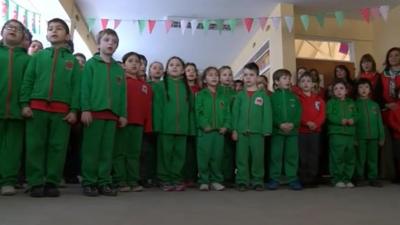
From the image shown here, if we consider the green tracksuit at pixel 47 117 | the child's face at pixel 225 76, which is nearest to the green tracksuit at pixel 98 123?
the green tracksuit at pixel 47 117

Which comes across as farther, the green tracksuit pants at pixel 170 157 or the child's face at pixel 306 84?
the child's face at pixel 306 84

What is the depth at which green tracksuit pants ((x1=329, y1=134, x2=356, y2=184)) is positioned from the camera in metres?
3.44

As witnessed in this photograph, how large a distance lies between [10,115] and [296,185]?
7.16ft

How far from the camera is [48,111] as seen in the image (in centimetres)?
247

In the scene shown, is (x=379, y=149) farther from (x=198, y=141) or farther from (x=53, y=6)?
(x=53, y=6)

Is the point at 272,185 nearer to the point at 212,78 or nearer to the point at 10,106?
the point at 212,78

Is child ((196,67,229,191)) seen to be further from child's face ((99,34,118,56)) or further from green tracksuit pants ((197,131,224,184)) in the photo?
child's face ((99,34,118,56))

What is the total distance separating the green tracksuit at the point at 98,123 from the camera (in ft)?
8.38

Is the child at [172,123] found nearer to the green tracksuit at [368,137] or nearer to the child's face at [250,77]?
the child's face at [250,77]

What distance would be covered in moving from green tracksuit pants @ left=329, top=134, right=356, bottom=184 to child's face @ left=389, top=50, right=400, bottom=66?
973 millimetres

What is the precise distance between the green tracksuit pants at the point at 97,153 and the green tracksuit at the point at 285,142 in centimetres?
139

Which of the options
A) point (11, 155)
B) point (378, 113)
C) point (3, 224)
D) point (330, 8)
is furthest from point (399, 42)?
point (3, 224)

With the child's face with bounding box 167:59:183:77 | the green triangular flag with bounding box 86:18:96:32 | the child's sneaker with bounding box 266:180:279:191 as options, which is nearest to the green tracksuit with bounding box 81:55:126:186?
the child's face with bounding box 167:59:183:77

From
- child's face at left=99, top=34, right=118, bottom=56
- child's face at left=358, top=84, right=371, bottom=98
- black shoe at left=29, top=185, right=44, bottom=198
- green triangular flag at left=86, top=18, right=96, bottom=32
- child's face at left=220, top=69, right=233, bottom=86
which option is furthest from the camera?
green triangular flag at left=86, top=18, right=96, bottom=32
